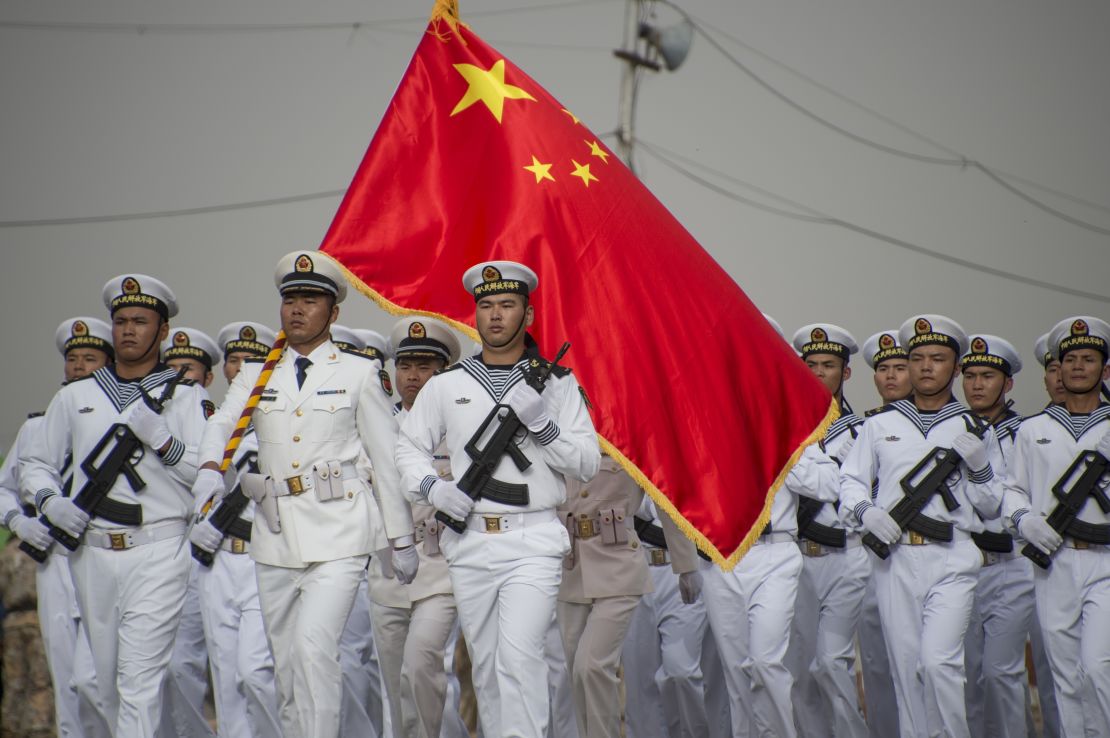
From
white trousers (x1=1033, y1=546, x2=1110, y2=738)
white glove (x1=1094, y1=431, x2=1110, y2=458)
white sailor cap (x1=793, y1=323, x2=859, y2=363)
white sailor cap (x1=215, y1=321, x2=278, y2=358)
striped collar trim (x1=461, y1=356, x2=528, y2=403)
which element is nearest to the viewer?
striped collar trim (x1=461, y1=356, x2=528, y2=403)

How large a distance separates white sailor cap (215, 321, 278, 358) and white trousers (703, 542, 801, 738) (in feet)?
13.1

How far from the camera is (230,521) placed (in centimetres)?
897

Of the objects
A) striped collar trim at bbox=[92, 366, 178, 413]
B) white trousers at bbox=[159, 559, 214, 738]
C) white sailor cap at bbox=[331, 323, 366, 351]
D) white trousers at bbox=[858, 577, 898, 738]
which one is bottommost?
white trousers at bbox=[858, 577, 898, 738]

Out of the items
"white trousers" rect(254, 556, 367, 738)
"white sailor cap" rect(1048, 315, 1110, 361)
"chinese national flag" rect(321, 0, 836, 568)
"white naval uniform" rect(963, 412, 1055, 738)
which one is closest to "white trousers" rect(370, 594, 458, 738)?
"white trousers" rect(254, 556, 367, 738)

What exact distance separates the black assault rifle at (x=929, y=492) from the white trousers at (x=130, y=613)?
427 cm

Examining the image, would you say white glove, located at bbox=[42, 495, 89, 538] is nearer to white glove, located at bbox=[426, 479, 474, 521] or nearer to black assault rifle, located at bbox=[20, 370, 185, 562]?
black assault rifle, located at bbox=[20, 370, 185, 562]

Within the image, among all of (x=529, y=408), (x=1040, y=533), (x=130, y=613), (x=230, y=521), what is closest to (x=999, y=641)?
(x=1040, y=533)

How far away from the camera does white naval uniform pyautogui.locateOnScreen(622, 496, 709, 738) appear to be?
917cm

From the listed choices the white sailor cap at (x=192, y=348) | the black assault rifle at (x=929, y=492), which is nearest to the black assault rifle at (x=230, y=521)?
the white sailor cap at (x=192, y=348)

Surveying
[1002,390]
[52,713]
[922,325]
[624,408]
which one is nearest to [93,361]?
[52,713]

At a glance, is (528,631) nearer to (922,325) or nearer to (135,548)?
(135,548)

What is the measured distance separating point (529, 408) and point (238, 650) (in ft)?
11.6

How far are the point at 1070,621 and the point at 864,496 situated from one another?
141cm

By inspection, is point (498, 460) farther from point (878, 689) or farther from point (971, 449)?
point (878, 689)
